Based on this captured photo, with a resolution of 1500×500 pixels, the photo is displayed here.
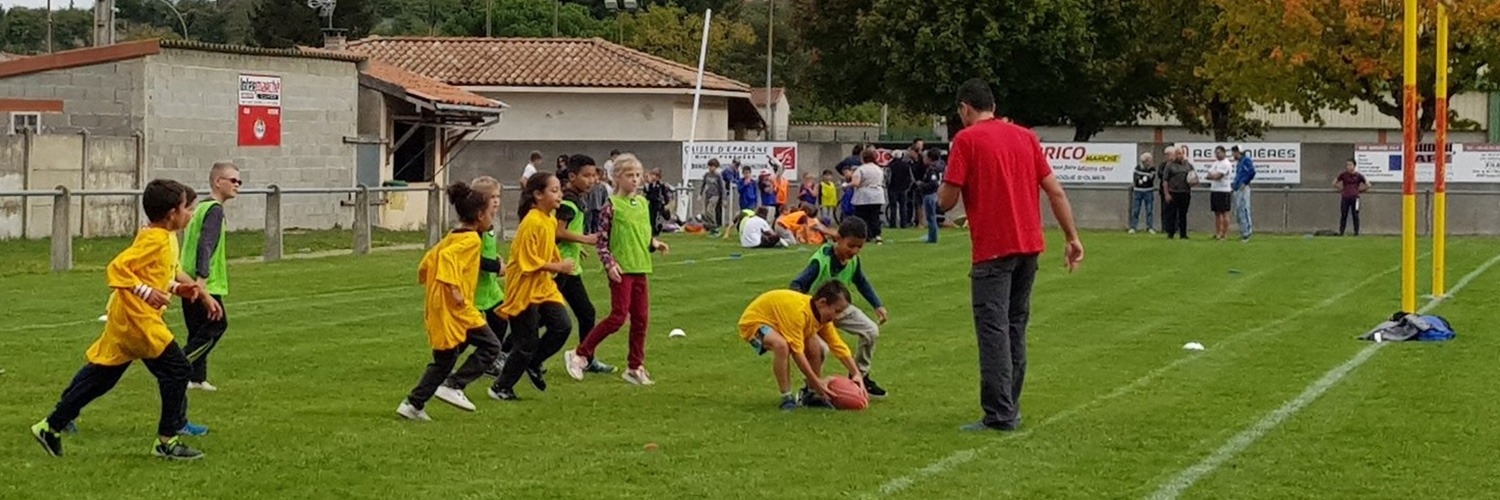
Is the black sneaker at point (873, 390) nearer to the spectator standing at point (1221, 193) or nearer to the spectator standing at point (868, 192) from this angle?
the spectator standing at point (868, 192)

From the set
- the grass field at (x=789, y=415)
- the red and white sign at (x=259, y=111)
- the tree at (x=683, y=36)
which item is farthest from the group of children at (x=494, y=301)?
the tree at (x=683, y=36)

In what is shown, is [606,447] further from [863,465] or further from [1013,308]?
[1013,308]

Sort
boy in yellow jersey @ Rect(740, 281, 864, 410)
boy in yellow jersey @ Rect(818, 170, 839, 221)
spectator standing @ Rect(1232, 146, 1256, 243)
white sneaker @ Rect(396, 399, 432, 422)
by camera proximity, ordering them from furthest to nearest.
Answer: boy in yellow jersey @ Rect(818, 170, 839, 221), spectator standing @ Rect(1232, 146, 1256, 243), boy in yellow jersey @ Rect(740, 281, 864, 410), white sneaker @ Rect(396, 399, 432, 422)

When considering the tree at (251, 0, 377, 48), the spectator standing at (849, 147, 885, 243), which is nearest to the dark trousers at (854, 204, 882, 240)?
the spectator standing at (849, 147, 885, 243)

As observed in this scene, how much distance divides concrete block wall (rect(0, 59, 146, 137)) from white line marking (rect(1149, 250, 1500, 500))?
23.3 meters

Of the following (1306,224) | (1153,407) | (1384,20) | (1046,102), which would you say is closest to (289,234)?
(1306,224)

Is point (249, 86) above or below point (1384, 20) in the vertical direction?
below

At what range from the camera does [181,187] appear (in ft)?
31.4

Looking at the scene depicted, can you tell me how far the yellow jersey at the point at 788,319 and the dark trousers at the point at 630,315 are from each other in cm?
166

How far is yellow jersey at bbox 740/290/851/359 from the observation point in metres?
11.5

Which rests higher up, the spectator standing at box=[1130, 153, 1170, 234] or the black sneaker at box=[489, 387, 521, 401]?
the spectator standing at box=[1130, 153, 1170, 234]

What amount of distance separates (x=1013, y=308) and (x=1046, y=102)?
2295 inches

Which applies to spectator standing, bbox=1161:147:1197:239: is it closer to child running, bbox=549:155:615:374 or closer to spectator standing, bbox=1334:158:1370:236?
spectator standing, bbox=1334:158:1370:236

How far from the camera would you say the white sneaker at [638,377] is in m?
13.0
